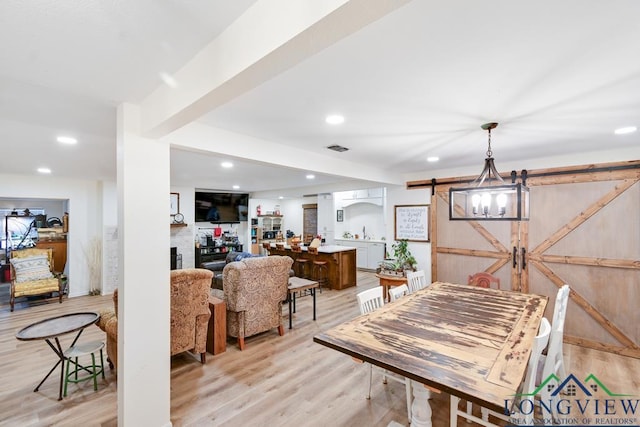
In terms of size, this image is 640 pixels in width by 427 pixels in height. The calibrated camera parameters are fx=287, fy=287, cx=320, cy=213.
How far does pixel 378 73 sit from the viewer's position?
5.33 ft

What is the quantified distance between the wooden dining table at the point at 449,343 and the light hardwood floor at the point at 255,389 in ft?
2.28

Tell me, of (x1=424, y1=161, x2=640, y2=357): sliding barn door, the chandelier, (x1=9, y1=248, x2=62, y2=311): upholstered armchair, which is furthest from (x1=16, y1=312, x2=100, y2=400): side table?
(x1=424, y1=161, x2=640, y2=357): sliding barn door

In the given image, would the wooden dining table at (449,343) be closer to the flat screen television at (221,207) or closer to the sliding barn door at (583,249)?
the sliding barn door at (583,249)

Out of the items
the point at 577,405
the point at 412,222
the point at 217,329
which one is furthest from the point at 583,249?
the point at 217,329

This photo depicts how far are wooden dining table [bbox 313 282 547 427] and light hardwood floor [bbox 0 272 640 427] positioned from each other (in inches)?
27.3

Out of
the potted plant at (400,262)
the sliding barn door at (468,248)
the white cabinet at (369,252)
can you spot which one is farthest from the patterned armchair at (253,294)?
the white cabinet at (369,252)

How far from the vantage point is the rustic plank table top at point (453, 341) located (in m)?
1.48

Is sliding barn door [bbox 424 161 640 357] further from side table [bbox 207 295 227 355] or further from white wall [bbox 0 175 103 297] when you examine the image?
white wall [bbox 0 175 103 297]

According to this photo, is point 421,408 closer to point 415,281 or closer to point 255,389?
point 255,389

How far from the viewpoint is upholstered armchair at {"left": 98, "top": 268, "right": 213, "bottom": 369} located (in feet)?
9.55

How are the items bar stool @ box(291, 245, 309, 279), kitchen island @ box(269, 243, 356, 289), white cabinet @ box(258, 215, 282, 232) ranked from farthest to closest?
white cabinet @ box(258, 215, 282, 232) < bar stool @ box(291, 245, 309, 279) < kitchen island @ box(269, 243, 356, 289)

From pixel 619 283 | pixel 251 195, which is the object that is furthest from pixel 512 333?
pixel 251 195

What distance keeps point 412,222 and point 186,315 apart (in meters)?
3.83

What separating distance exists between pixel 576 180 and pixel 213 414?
16.0 ft
